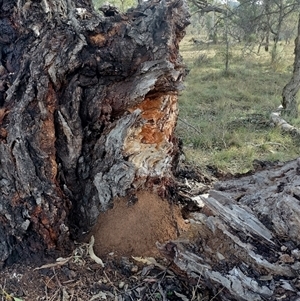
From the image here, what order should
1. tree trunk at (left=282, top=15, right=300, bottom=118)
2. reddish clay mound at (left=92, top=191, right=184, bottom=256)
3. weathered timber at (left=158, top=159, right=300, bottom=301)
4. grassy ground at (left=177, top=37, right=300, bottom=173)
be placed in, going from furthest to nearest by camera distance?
1. tree trunk at (left=282, top=15, right=300, bottom=118)
2. grassy ground at (left=177, top=37, right=300, bottom=173)
3. reddish clay mound at (left=92, top=191, right=184, bottom=256)
4. weathered timber at (left=158, top=159, right=300, bottom=301)

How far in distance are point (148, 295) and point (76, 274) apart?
0.38 metres

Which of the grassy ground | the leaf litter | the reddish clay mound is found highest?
the reddish clay mound

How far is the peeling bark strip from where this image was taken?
6.67 feet

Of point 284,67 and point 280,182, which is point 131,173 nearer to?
point 280,182

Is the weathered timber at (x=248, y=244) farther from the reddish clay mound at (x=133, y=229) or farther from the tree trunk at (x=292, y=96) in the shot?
the tree trunk at (x=292, y=96)

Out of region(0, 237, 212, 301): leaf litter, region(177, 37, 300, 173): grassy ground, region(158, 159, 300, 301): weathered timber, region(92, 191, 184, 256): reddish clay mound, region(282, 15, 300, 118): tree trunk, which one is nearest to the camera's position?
region(158, 159, 300, 301): weathered timber

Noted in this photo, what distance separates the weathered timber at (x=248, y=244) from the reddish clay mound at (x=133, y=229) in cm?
22

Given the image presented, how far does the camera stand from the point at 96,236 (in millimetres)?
2223

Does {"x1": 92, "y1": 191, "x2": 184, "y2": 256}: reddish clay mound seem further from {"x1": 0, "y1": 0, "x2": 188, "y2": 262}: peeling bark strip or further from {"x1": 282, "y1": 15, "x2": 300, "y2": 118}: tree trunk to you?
{"x1": 282, "y1": 15, "x2": 300, "y2": 118}: tree trunk

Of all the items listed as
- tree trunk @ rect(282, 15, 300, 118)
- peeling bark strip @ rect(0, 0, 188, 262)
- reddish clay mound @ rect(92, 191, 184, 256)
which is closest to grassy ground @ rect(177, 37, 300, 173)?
tree trunk @ rect(282, 15, 300, 118)

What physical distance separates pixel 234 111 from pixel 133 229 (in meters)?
5.41

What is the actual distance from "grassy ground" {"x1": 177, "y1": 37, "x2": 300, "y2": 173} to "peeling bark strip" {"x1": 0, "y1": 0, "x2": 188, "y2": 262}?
2.27m

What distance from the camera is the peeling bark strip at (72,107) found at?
203cm

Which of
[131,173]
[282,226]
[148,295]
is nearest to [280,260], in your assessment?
[282,226]
